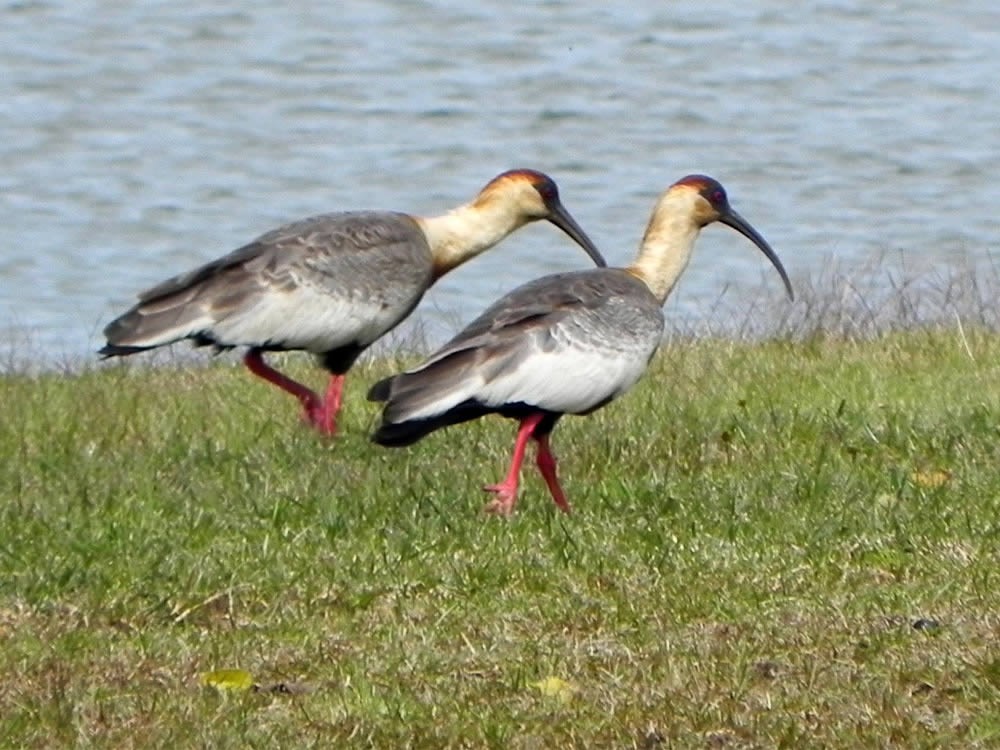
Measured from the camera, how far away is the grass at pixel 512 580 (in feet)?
19.3

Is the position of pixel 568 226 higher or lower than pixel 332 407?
higher

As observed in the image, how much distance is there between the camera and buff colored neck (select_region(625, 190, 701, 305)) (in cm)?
984

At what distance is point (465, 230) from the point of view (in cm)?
1095

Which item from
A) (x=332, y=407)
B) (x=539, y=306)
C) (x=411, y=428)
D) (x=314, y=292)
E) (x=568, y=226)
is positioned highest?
(x=539, y=306)

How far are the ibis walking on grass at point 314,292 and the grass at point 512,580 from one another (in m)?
0.33

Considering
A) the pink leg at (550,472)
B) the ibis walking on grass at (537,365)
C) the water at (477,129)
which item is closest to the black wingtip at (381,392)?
the ibis walking on grass at (537,365)

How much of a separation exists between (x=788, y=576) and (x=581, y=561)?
60cm

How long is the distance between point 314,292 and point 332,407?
46cm

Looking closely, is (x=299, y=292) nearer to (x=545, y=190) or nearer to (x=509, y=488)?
(x=545, y=190)

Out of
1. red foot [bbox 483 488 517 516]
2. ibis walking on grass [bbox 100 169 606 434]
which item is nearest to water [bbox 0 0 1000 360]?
ibis walking on grass [bbox 100 169 606 434]

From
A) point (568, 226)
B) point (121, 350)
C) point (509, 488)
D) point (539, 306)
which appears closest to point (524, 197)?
point (568, 226)

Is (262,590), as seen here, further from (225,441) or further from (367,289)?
(367,289)

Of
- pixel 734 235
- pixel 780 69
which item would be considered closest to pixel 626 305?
pixel 734 235

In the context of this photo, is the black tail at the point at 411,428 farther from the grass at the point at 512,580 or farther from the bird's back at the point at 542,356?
the grass at the point at 512,580
